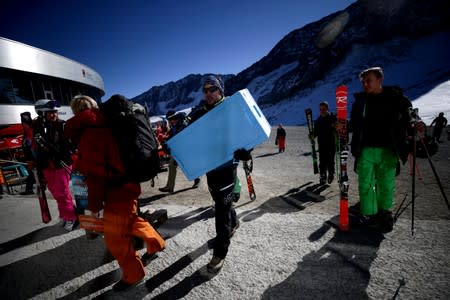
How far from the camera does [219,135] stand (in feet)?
7.76

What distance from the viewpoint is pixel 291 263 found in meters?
2.50

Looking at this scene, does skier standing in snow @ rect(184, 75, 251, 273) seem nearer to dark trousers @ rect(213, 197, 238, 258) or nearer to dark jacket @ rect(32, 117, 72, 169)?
dark trousers @ rect(213, 197, 238, 258)

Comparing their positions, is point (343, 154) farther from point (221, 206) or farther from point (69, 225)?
point (69, 225)

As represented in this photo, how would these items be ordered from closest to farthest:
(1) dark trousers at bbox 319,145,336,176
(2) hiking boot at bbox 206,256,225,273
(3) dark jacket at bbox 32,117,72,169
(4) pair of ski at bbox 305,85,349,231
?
(2) hiking boot at bbox 206,256,225,273 → (4) pair of ski at bbox 305,85,349,231 → (3) dark jacket at bbox 32,117,72,169 → (1) dark trousers at bbox 319,145,336,176

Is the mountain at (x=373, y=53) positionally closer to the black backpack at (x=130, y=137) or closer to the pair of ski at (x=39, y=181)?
the pair of ski at (x=39, y=181)

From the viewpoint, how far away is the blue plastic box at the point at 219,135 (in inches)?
88.4

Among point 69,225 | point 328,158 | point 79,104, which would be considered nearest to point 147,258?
point 79,104

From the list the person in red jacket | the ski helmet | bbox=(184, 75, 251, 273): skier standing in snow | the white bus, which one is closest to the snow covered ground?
bbox=(184, 75, 251, 273): skier standing in snow

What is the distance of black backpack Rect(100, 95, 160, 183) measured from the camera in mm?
2014

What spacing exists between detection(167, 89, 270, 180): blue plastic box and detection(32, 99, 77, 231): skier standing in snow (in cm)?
268

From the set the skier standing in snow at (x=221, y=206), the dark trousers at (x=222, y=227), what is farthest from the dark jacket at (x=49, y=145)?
the dark trousers at (x=222, y=227)

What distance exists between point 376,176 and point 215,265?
2544 millimetres

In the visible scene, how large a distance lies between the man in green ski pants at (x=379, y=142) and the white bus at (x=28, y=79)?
1722 centimetres

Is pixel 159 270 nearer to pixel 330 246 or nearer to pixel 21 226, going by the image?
pixel 330 246
